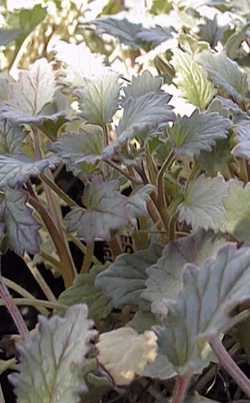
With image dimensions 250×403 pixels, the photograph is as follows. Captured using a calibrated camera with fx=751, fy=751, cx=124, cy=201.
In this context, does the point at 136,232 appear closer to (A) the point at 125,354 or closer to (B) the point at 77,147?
(B) the point at 77,147

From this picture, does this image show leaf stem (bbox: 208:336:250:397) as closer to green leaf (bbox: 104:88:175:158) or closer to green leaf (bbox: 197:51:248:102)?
green leaf (bbox: 104:88:175:158)

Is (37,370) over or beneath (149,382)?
over

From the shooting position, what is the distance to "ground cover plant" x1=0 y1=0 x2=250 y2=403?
0.47 m

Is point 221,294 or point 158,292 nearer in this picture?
point 221,294

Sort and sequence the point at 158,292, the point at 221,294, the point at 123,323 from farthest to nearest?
1. the point at 123,323
2. the point at 158,292
3. the point at 221,294

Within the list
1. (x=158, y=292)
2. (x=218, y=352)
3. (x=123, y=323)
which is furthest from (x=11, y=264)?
(x=218, y=352)

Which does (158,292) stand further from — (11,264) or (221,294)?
(11,264)

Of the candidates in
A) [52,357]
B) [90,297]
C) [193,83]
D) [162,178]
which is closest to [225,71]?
[193,83]

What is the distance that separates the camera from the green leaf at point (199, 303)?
1.46ft

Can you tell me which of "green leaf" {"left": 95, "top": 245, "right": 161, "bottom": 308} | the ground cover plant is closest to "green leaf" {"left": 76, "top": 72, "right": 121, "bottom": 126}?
the ground cover plant

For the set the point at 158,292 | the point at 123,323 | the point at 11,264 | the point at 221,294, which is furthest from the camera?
the point at 11,264

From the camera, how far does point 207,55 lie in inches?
28.6

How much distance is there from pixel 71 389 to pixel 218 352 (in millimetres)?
94

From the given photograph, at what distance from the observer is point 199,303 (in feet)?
1.50
